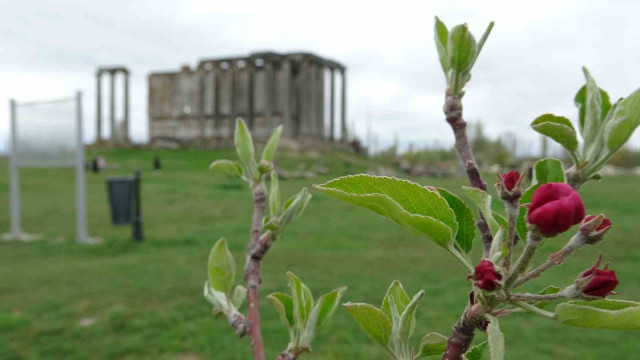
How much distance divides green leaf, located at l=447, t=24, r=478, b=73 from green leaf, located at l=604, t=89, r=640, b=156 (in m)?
0.14

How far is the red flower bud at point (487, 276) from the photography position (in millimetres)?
406

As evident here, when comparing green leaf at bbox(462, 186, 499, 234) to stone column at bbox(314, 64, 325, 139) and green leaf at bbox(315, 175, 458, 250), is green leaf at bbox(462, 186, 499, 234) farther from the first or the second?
stone column at bbox(314, 64, 325, 139)

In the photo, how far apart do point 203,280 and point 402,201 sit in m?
5.96

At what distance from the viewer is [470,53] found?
0.55 metres

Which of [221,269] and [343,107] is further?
[343,107]

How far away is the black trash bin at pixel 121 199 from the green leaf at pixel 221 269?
834 cm

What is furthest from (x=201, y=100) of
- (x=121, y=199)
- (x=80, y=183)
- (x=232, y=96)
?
(x=121, y=199)

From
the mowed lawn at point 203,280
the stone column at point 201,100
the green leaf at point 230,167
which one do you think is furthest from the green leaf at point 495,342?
the stone column at point 201,100

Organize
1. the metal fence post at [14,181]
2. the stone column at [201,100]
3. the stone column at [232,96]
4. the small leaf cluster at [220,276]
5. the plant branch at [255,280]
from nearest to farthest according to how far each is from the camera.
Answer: the plant branch at [255,280]
the small leaf cluster at [220,276]
the metal fence post at [14,181]
the stone column at [232,96]
the stone column at [201,100]

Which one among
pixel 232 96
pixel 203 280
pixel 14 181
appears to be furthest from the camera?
pixel 232 96

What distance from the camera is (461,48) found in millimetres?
547

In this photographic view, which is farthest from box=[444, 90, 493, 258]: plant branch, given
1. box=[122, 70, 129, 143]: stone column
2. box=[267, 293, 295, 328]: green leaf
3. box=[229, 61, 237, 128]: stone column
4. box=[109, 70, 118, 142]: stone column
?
box=[109, 70, 118, 142]: stone column

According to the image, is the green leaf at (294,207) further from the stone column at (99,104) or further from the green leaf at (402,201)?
the stone column at (99,104)

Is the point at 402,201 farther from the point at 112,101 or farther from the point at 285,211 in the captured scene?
the point at 112,101
